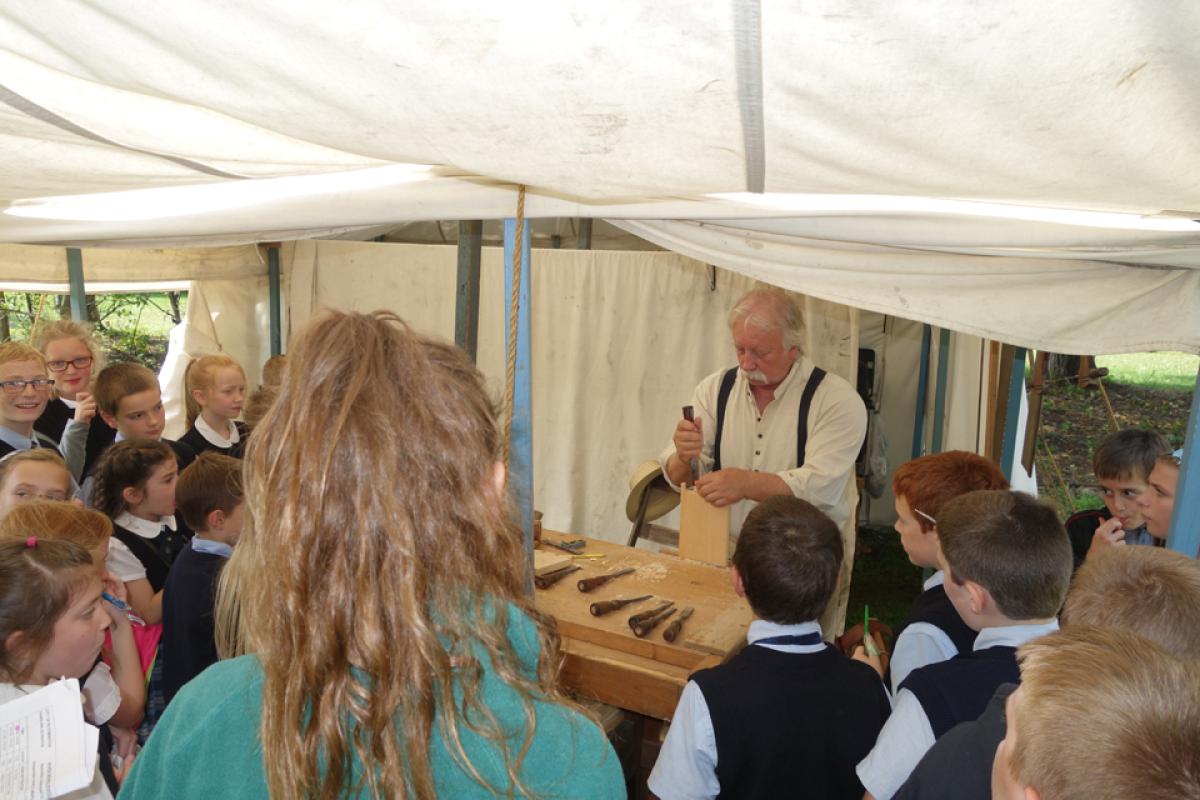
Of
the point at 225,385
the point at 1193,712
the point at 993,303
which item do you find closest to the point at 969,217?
the point at 993,303

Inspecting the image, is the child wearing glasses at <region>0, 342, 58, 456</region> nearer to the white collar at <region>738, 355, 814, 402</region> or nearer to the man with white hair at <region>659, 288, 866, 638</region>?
the man with white hair at <region>659, 288, 866, 638</region>

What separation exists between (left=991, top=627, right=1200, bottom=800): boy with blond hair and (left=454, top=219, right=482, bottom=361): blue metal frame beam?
8.24 ft

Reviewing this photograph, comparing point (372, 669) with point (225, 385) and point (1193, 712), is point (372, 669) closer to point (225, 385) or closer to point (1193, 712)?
point (1193, 712)

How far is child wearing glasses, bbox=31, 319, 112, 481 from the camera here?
11.9 ft

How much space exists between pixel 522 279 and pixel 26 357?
2.52 metres

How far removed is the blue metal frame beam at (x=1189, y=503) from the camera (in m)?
2.02

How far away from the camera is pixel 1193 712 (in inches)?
37.6

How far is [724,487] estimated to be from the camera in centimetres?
307

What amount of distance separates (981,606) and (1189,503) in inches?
26.3

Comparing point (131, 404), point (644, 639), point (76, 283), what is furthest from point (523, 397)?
point (76, 283)

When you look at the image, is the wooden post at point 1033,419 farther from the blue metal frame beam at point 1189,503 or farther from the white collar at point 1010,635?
the white collar at point 1010,635

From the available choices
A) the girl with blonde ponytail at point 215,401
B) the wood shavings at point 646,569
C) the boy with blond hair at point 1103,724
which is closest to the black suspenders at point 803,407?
the wood shavings at point 646,569

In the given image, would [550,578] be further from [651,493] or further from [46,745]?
[46,745]

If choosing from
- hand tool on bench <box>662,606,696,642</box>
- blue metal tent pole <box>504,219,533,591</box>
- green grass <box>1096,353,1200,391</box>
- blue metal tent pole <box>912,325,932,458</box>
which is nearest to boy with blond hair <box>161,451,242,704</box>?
blue metal tent pole <box>504,219,533,591</box>
